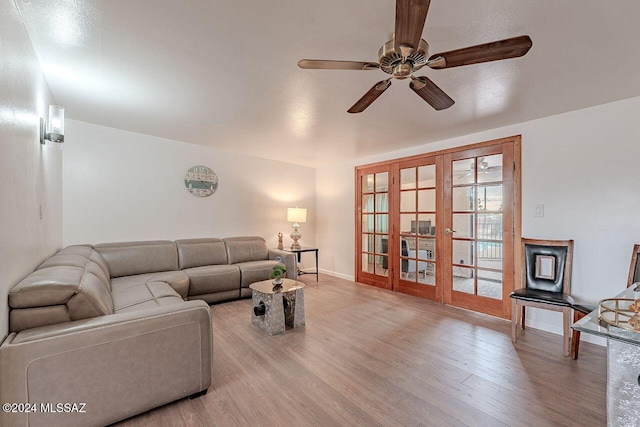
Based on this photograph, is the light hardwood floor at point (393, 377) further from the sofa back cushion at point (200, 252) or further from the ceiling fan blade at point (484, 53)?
the ceiling fan blade at point (484, 53)

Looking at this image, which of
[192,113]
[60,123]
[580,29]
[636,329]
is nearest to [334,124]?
[192,113]

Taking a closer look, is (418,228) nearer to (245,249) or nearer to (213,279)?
(245,249)

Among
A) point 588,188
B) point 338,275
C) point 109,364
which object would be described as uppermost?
point 588,188

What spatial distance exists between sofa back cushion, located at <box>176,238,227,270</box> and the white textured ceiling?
168cm

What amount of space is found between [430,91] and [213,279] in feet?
Answer: 10.5

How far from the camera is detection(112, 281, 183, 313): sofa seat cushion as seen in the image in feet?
6.86

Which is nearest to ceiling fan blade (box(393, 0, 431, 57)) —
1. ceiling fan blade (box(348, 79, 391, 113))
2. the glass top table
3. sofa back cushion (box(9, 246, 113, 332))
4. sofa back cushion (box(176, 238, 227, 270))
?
ceiling fan blade (box(348, 79, 391, 113))

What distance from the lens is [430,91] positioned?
69.9 inches

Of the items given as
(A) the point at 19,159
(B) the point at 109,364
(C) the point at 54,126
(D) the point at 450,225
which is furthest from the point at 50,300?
(D) the point at 450,225

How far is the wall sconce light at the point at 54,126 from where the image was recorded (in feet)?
6.79

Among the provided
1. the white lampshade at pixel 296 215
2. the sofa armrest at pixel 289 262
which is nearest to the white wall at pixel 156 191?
the white lampshade at pixel 296 215

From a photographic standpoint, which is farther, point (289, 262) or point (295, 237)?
point (295, 237)

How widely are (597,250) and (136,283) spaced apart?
4.62 m

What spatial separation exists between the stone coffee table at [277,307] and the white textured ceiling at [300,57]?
5.99 feet
